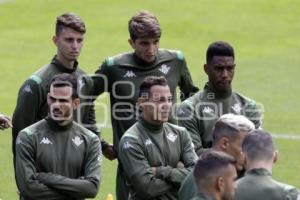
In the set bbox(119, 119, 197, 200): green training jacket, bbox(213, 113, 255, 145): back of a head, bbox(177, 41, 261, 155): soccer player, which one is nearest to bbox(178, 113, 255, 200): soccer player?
bbox(213, 113, 255, 145): back of a head

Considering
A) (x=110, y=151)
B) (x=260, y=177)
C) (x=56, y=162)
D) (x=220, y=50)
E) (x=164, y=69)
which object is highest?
(x=220, y=50)

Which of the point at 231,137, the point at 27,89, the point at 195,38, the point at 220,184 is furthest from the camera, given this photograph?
the point at 195,38

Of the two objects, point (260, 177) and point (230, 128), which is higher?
point (230, 128)

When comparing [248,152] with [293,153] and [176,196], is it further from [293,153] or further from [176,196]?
[293,153]

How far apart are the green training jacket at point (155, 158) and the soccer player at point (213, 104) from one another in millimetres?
680

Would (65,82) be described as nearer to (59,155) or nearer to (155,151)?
(59,155)

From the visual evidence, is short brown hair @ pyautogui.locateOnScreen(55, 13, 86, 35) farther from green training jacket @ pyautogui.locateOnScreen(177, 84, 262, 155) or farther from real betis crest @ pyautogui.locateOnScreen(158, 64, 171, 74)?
green training jacket @ pyautogui.locateOnScreen(177, 84, 262, 155)

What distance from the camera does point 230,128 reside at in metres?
9.86

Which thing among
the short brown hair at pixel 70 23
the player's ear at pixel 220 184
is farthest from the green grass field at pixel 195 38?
the player's ear at pixel 220 184

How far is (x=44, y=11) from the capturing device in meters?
27.0

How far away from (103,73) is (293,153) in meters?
5.77

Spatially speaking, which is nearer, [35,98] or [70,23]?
[35,98]

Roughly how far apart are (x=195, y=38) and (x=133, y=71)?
1296 centimetres

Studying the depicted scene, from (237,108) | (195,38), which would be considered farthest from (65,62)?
(195,38)
